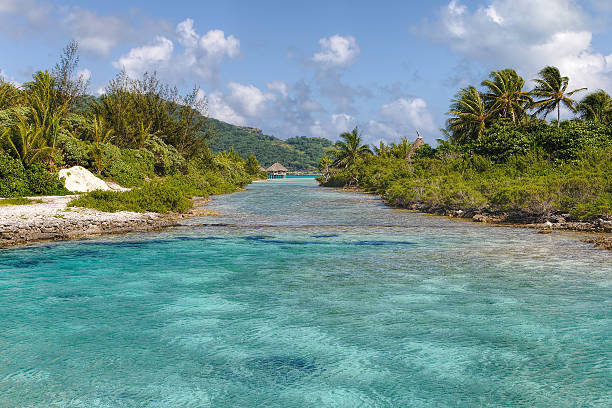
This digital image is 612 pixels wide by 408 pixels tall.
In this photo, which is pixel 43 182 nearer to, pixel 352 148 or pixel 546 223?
pixel 546 223

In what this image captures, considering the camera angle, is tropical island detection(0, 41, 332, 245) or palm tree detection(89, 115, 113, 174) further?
palm tree detection(89, 115, 113, 174)

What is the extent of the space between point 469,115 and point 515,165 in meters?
12.5

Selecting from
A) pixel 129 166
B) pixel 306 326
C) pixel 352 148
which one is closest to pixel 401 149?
pixel 352 148

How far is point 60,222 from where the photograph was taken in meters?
17.0

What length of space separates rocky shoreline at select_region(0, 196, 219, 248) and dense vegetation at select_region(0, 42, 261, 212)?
4.75 feet

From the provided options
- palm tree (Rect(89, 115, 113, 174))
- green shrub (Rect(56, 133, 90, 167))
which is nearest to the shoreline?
palm tree (Rect(89, 115, 113, 174))

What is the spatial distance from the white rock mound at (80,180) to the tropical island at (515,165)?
19972 mm

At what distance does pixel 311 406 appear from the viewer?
5.41m

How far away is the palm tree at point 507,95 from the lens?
40.2 metres

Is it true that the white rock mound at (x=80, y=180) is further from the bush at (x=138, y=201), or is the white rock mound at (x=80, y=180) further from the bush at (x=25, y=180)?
the bush at (x=138, y=201)

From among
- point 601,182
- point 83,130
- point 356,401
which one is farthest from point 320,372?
point 83,130

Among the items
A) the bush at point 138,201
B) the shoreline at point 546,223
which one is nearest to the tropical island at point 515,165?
the shoreline at point 546,223

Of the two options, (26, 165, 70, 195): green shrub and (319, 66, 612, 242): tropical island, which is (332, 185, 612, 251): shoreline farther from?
(26, 165, 70, 195): green shrub

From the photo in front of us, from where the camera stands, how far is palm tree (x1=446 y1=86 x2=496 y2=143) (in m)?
41.3
